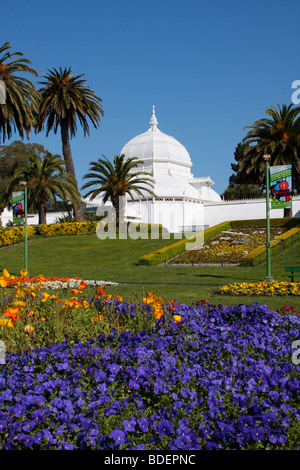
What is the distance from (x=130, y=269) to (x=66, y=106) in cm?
1744

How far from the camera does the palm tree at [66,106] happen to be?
32.8m

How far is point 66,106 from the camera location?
3222 centimetres

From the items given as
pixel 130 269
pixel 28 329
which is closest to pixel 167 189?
pixel 130 269

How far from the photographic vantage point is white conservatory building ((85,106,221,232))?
41375mm

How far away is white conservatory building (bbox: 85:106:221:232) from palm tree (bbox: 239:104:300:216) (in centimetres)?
872

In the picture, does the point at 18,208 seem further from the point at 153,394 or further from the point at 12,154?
the point at 12,154

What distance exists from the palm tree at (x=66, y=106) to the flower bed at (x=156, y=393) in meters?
28.2

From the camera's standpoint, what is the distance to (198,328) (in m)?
5.61

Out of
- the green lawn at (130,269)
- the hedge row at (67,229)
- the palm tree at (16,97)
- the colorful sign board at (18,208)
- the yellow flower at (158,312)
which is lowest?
the green lawn at (130,269)

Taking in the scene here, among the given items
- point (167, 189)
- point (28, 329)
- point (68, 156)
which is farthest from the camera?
point (167, 189)

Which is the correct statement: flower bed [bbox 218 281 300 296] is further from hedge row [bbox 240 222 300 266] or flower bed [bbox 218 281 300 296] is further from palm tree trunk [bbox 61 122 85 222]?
palm tree trunk [bbox 61 122 85 222]

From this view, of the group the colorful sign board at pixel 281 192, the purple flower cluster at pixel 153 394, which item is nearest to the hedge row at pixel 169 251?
the colorful sign board at pixel 281 192

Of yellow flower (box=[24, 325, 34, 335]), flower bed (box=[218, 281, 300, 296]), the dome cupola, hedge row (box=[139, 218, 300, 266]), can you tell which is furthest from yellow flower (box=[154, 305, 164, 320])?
the dome cupola

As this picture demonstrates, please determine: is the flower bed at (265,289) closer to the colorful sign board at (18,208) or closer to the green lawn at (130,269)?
the green lawn at (130,269)
